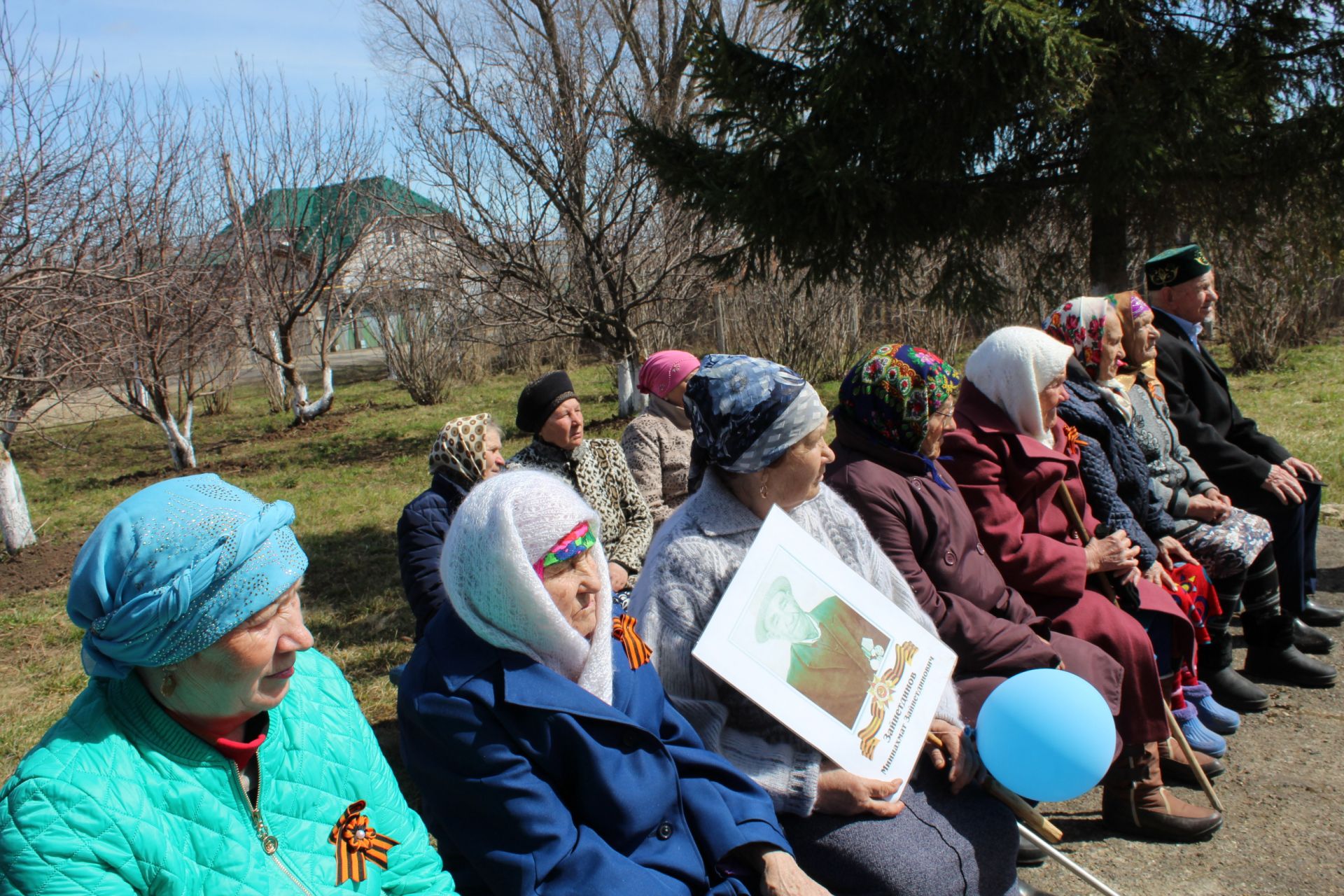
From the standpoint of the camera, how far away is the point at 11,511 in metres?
7.81

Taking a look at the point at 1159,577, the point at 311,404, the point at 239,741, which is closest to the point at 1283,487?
the point at 1159,577

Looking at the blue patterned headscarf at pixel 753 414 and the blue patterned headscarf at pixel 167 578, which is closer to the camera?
the blue patterned headscarf at pixel 167 578

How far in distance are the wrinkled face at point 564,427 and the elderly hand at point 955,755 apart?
214 centimetres

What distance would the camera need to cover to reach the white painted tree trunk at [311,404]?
15.7 metres

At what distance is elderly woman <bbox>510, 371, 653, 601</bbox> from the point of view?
13.3 feet

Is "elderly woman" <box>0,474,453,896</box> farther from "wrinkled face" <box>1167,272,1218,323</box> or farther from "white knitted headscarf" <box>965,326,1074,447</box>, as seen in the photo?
"wrinkled face" <box>1167,272,1218,323</box>

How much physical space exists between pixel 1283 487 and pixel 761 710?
3.54m

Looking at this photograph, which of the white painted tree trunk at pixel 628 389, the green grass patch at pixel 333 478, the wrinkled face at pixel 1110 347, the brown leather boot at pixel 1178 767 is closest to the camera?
the brown leather boot at pixel 1178 767

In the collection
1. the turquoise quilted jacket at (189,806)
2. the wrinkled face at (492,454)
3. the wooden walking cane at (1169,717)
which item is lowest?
the wooden walking cane at (1169,717)

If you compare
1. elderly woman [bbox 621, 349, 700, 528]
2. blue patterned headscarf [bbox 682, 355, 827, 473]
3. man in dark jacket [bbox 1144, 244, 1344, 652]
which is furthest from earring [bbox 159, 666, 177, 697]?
man in dark jacket [bbox 1144, 244, 1344, 652]

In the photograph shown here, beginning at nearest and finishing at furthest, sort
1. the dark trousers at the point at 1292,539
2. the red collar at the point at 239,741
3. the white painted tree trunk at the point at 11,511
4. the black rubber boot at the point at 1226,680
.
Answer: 1. the red collar at the point at 239,741
2. the black rubber boot at the point at 1226,680
3. the dark trousers at the point at 1292,539
4. the white painted tree trunk at the point at 11,511

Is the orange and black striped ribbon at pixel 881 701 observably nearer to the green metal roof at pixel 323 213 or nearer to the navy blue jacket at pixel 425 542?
the navy blue jacket at pixel 425 542

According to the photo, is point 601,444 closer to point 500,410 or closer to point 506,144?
point 506,144

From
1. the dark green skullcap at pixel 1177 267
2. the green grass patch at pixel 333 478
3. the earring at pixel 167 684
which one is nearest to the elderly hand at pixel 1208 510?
the dark green skullcap at pixel 1177 267
